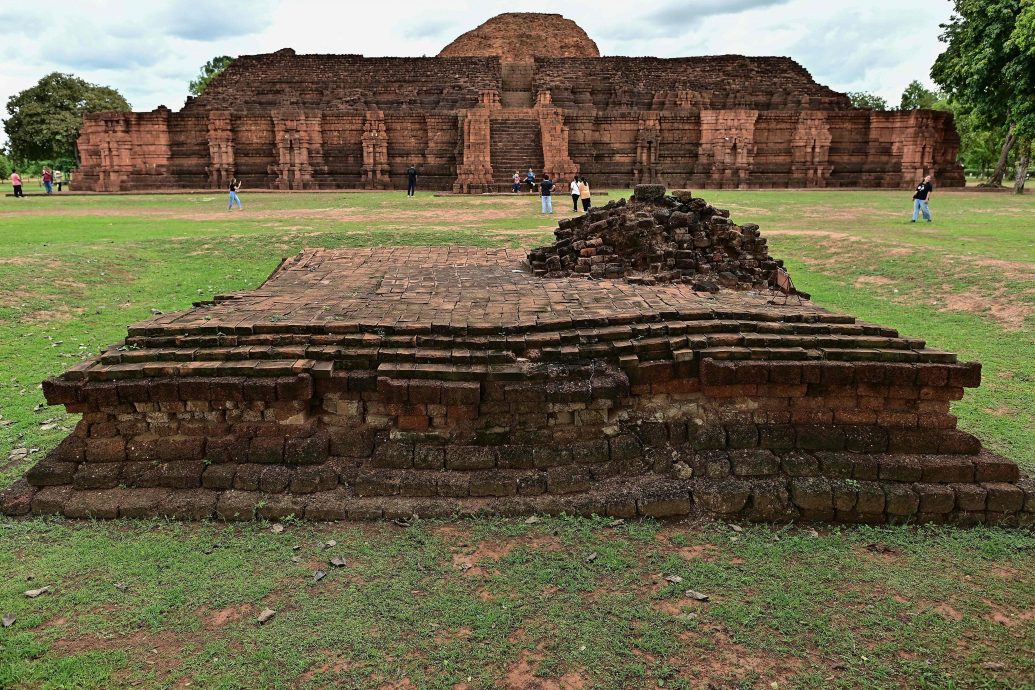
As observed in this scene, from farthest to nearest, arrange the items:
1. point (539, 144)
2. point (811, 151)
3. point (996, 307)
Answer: point (811, 151) → point (539, 144) → point (996, 307)

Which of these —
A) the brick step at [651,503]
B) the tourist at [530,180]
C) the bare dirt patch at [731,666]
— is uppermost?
the tourist at [530,180]

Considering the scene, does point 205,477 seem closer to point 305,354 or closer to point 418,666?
point 305,354

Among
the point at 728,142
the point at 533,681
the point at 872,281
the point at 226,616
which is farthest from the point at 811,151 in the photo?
the point at 226,616

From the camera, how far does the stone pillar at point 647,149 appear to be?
92.9 ft

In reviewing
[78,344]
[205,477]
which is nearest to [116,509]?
[205,477]

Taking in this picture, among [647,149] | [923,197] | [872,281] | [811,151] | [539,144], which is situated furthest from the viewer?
[811,151]

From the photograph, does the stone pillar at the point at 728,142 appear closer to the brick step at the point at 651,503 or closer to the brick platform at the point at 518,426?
the brick platform at the point at 518,426

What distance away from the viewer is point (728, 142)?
93.8ft

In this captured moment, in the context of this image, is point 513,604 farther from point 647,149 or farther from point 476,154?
point 647,149

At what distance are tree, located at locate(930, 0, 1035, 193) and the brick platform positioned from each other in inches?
850

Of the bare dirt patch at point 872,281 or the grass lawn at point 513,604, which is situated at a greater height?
the bare dirt patch at point 872,281

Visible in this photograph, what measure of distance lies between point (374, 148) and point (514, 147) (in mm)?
5713

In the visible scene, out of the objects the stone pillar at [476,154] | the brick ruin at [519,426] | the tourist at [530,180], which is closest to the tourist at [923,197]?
the tourist at [530,180]

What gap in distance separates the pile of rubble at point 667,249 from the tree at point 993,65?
1924cm
